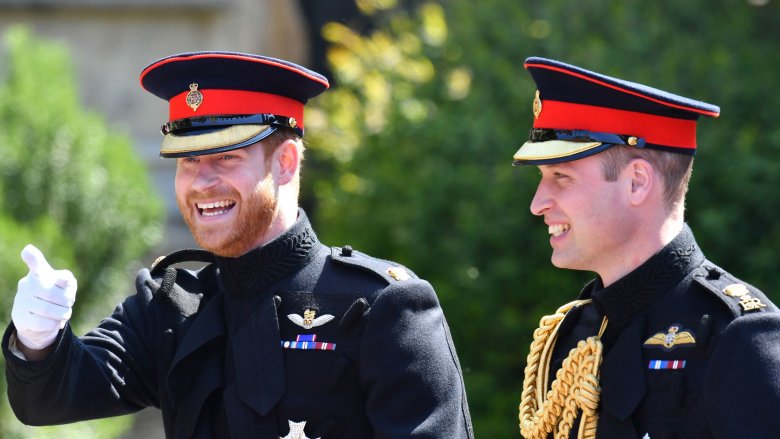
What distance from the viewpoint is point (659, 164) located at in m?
3.75

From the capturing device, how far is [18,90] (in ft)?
24.4

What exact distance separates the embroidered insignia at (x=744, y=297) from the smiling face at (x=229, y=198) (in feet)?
4.29

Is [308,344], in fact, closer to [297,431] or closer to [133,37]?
[297,431]

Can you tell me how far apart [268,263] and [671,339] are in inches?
46.5

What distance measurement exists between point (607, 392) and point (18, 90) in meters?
4.69

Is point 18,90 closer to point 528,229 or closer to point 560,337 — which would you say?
point 528,229

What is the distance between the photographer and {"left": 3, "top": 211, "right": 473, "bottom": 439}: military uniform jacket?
3.81 meters

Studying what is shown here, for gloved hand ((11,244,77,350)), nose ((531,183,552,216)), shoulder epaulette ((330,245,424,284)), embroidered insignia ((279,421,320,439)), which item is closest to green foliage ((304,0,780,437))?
shoulder epaulette ((330,245,424,284))

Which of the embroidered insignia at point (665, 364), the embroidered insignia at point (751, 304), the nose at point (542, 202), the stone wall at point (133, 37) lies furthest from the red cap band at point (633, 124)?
the stone wall at point (133, 37)

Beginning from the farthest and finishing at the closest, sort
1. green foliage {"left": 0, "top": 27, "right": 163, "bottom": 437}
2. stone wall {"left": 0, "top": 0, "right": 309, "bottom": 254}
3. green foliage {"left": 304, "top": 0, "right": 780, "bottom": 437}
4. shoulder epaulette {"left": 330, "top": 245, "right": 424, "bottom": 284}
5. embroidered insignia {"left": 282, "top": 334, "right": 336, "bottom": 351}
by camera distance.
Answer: stone wall {"left": 0, "top": 0, "right": 309, "bottom": 254}, green foliage {"left": 0, "top": 27, "right": 163, "bottom": 437}, green foliage {"left": 304, "top": 0, "right": 780, "bottom": 437}, shoulder epaulette {"left": 330, "top": 245, "right": 424, "bottom": 284}, embroidered insignia {"left": 282, "top": 334, "right": 336, "bottom": 351}

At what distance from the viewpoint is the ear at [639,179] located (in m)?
3.69

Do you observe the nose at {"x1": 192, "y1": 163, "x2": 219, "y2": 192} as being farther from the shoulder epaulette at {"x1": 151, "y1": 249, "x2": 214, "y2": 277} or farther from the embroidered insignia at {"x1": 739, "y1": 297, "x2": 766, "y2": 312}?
the embroidered insignia at {"x1": 739, "y1": 297, "x2": 766, "y2": 312}

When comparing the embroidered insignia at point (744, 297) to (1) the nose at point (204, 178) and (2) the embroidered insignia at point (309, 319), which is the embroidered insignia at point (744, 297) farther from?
(1) the nose at point (204, 178)

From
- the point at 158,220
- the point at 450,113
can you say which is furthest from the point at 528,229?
the point at 158,220
